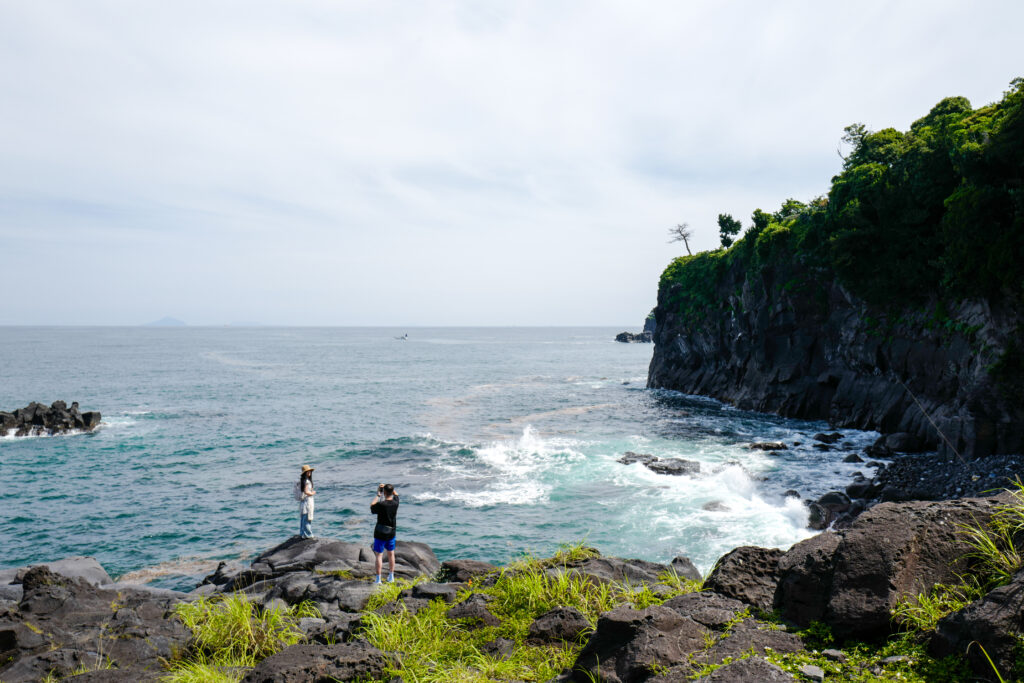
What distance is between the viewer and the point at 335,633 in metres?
9.41

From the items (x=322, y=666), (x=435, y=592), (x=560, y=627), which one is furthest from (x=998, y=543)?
(x=435, y=592)

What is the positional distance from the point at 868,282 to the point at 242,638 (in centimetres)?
4029

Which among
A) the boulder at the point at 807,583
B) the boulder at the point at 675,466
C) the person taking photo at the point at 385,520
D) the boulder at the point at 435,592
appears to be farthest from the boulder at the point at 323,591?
the boulder at the point at 675,466

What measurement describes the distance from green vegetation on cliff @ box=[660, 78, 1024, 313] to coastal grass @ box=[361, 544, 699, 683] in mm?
25232

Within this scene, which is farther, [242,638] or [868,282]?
[868,282]

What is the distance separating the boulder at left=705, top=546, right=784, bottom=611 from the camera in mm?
7227

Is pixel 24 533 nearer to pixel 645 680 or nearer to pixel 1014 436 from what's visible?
pixel 645 680

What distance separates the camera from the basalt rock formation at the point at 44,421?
4244 cm

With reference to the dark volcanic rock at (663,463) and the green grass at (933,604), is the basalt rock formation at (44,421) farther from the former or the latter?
the green grass at (933,604)

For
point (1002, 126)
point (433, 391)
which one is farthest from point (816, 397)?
point (433, 391)

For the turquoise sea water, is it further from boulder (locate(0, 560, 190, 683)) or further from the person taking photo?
the person taking photo

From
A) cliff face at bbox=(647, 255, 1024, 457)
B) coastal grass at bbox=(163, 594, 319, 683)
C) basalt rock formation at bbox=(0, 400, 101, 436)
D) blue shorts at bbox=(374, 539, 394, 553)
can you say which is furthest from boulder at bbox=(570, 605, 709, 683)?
basalt rock formation at bbox=(0, 400, 101, 436)

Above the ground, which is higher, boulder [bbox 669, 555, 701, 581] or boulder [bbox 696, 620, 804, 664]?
boulder [bbox 696, 620, 804, 664]

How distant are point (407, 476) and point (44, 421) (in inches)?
1328
